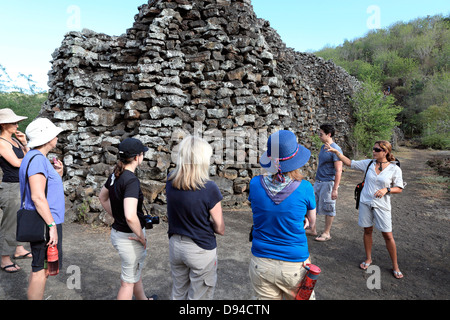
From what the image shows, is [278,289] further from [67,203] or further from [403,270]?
[67,203]

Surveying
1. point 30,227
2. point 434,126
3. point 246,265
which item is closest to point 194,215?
point 30,227

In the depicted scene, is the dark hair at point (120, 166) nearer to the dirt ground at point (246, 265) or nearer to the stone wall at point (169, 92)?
the dirt ground at point (246, 265)

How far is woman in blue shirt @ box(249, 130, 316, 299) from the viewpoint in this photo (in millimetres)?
2326

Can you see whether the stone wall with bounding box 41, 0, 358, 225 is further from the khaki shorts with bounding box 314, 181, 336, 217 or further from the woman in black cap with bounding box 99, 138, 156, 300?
the woman in black cap with bounding box 99, 138, 156, 300

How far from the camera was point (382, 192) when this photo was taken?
4078mm

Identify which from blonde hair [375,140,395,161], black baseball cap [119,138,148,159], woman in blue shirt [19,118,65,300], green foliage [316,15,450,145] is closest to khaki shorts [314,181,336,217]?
blonde hair [375,140,395,161]

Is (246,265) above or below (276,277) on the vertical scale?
below

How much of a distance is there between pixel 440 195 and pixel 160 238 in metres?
10.5

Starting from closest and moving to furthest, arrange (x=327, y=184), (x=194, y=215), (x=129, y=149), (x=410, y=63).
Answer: (x=194, y=215) < (x=129, y=149) < (x=327, y=184) < (x=410, y=63)

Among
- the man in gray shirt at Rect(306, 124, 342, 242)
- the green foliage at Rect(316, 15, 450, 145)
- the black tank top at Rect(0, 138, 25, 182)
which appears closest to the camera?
the black tank top at Rect(0, 138, 25, 182)

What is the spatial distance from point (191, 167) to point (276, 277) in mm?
1244

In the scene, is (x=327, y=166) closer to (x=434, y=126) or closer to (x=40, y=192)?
(x=40, y=192)

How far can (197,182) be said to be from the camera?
258cm

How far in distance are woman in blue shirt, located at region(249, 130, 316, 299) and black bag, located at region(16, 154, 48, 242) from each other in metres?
2.21
